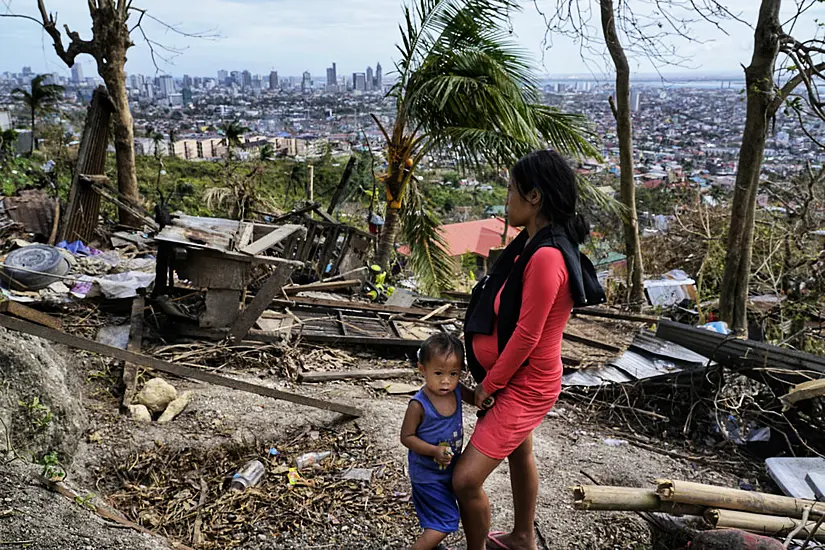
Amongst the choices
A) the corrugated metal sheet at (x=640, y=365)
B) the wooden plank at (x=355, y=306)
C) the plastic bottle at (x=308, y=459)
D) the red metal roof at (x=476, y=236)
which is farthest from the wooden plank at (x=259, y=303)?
the red metal roof at (x=476, y=236)

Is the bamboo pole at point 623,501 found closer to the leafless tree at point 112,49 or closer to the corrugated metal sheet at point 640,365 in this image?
the corrugated metal sheet at point 640,365

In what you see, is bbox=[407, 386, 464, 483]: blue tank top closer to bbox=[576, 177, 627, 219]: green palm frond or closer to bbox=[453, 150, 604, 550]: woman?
bbox=[453, 150, 604, 550]: woman

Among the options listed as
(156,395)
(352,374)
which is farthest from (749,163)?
(156,395)

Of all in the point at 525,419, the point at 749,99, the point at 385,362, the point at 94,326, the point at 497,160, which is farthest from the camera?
the point at 497,160

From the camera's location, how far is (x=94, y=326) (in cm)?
552

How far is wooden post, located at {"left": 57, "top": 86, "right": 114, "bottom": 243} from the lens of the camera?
7.52 metres

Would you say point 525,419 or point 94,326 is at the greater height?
point 525,419

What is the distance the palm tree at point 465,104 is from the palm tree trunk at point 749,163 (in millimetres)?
1683

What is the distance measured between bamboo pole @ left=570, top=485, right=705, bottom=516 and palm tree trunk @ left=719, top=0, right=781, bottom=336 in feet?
14.6

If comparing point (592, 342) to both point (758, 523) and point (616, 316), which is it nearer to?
point (616, 316)

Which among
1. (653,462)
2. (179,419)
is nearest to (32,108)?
(179,419)

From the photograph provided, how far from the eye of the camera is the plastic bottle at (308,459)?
12.1ft

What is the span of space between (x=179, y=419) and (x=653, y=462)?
324cm

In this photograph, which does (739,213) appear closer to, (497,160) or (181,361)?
(497,160)
